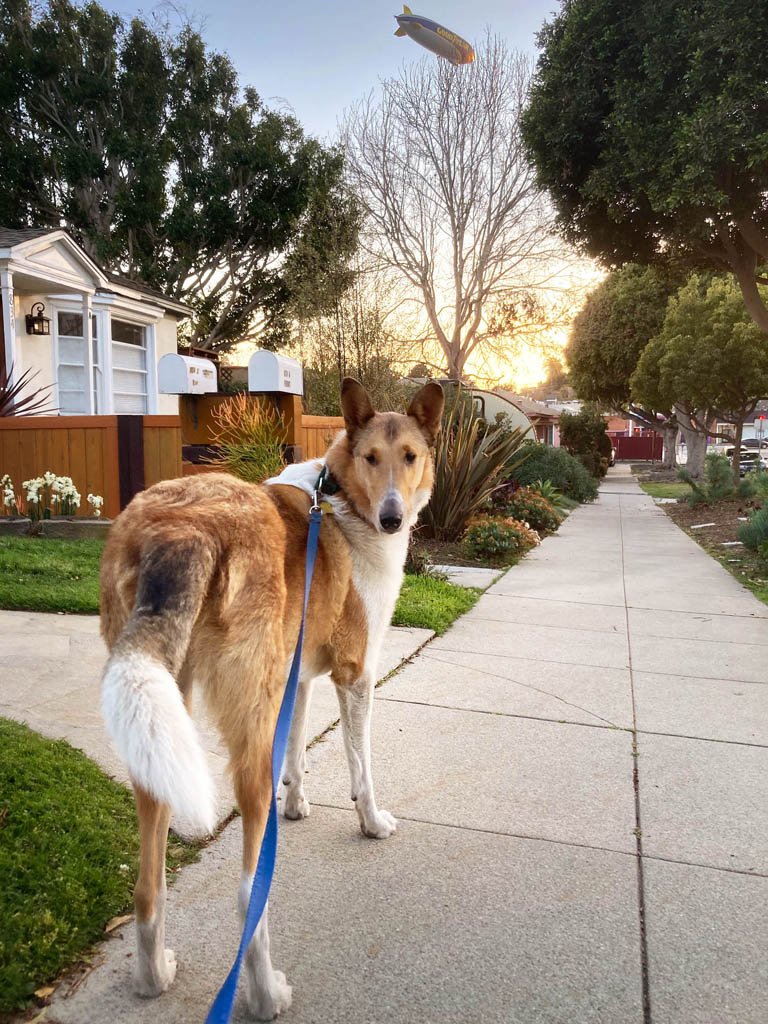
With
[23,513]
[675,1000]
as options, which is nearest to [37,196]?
[23,513]

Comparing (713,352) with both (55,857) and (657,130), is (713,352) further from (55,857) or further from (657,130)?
(55,857)

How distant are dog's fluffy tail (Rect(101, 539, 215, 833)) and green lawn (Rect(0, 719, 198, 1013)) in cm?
98

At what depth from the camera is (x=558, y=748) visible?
3662 mm

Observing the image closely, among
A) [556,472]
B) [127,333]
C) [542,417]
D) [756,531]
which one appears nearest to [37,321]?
[127,333]

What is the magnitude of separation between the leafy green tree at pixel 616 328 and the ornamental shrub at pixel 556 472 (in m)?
10.7

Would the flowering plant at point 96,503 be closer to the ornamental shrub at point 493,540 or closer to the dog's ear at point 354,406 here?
the ornamental shrub at point 493,540

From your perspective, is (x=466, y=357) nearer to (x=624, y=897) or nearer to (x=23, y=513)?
(x=23, y=513)

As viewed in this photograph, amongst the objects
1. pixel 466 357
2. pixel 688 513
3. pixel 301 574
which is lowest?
pixel 688 513

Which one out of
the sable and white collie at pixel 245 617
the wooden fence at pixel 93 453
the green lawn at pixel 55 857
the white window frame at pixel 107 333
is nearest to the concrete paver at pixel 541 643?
the sable and white collie at pixel 245 617

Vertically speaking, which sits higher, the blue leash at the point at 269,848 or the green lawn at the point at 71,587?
the blue leash at the point at 269,848

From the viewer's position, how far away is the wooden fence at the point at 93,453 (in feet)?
28.6

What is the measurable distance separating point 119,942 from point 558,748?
229cm

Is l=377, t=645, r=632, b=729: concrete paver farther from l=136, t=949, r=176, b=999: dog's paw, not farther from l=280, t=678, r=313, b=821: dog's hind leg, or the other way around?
l=136, t=949, r=176, b=999: dog's paw

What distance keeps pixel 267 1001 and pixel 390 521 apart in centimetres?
142
